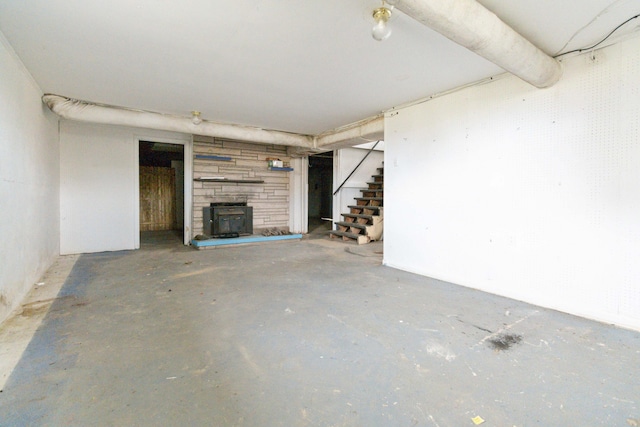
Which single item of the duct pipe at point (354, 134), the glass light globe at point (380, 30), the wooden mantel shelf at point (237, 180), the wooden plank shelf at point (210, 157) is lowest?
the wooden mantel shelf at point (237, 180)

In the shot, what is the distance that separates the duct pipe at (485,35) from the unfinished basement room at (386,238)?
1 cm

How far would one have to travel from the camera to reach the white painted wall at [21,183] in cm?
229

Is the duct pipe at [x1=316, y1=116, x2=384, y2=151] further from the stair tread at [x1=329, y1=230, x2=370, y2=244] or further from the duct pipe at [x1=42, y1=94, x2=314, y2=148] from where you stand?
the stair tread at [x1=329, y1=230, x2=370, y2=244]

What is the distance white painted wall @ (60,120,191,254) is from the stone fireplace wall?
3.28ft

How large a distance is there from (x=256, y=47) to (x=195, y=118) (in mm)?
2458

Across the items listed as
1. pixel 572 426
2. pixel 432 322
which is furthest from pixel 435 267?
pixel 572 426

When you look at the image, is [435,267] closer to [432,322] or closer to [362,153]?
[432,322]

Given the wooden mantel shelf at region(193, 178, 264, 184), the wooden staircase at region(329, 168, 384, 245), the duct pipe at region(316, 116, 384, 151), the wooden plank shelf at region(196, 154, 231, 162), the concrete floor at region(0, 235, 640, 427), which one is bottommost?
the concrete floor at region(0, 235, 640, 427)

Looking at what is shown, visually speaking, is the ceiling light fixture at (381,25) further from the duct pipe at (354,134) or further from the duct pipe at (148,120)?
the duct pipe at (148,120)

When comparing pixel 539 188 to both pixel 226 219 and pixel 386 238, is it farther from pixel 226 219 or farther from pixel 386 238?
pixel 226 219

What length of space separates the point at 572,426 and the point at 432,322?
1.05m

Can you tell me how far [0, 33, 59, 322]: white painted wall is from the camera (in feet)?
7.52

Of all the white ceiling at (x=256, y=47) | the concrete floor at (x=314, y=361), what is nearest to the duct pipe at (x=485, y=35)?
the white ceiling at (x=256, y=47)

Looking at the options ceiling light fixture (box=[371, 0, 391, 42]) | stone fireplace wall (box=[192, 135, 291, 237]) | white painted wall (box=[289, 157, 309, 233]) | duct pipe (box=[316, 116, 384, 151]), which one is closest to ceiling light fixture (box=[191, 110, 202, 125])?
stone fireplace wall (box=[192, 135, 291, 237])
